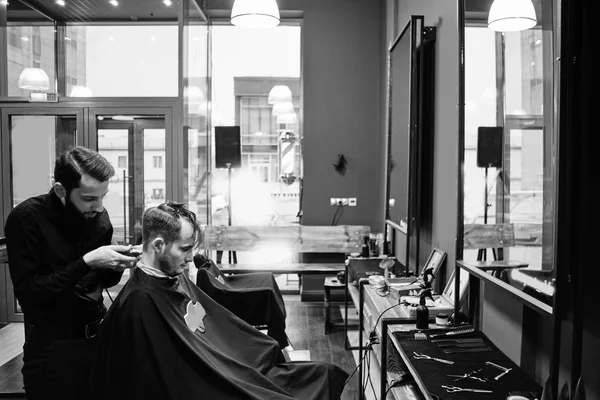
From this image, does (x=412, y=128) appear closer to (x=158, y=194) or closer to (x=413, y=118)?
(x=413, y=118)

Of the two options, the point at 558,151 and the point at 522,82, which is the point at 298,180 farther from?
the point at 558,151

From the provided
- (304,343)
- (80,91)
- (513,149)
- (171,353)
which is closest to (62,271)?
(171,353)

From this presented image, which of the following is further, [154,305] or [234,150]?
[234,150]

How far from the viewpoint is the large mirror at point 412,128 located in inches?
121

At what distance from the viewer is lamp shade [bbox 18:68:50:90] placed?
4.50 metres

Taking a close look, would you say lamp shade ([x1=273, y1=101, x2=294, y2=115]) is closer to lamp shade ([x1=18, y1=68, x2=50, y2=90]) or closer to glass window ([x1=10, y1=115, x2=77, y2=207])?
glass window ([x1=10, y1=115, x2=77, y2=207])

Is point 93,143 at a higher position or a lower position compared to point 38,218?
higher

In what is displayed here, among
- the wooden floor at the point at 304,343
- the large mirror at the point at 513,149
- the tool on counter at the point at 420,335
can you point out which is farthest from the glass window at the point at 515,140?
the wooden floor at the point at 304,343

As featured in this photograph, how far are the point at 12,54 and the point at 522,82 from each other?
442 centimetres

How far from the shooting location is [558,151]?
1265 millimetres

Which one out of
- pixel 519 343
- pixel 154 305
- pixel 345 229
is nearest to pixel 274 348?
pixel 154 305

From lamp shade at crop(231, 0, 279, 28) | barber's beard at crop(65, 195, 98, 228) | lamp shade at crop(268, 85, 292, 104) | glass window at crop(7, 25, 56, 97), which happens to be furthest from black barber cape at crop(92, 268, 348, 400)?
glass window at crop(7, 25, 56, 97)

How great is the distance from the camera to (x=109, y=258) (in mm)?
1748

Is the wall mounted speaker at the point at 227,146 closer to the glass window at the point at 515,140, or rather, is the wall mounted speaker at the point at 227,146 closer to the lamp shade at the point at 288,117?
the lamp shade at the point at 288,117
